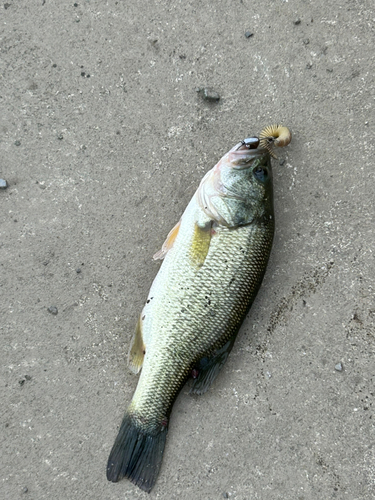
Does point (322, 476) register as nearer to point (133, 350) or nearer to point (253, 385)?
point (253, 385)

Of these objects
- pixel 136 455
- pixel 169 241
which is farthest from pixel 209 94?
pixel 136 455

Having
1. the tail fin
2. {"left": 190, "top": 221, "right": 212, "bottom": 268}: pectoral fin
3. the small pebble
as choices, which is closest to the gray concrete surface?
the small pebble

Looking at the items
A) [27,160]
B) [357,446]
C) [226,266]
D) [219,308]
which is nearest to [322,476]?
[357,446]

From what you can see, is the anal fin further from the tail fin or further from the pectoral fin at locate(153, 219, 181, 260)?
the pectoral fin at locate(153, 219, 181, 260)

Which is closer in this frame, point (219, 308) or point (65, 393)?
point (219, 308)

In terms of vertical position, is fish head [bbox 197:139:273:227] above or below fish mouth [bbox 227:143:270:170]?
below

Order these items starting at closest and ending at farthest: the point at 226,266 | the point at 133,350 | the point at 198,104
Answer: the point at 226,266 < the point at 133,350 < the point at 198,104

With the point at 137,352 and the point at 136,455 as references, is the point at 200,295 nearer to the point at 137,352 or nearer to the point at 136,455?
the point at 137,352
